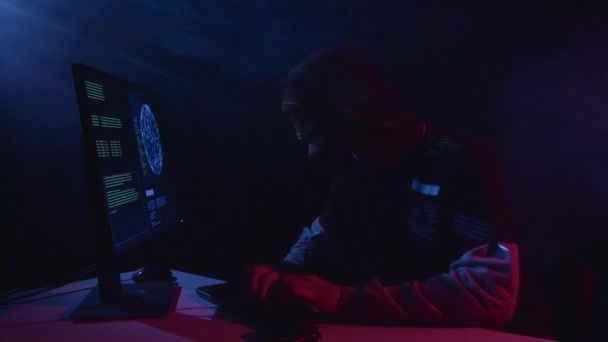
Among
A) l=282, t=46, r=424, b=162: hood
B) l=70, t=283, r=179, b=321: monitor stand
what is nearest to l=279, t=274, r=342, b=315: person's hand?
l=70, t=283, r=179, b=321: monitor stand

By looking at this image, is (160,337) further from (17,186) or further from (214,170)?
(214,170)

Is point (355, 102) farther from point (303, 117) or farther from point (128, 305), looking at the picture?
point (128, 305)

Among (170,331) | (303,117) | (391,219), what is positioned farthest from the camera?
(391,219)

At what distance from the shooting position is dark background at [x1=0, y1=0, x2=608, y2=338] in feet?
5.35

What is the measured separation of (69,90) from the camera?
5.61ft

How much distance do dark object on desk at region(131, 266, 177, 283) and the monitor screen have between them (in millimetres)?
154

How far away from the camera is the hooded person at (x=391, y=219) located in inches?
42.4

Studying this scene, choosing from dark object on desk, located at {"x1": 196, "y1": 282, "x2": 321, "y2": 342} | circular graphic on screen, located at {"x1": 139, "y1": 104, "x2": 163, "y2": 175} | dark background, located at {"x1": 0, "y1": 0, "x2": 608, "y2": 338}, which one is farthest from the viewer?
dark background, located at {"x1": 0, "y1": 0, "x2": 608, "y2": 338}

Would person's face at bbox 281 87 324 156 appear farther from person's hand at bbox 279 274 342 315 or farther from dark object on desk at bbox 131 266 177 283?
dark object on desk at bbox 131 266 177 283

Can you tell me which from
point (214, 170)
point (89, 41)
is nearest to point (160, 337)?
point (214, 170)

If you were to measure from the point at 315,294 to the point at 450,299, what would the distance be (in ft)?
1.03

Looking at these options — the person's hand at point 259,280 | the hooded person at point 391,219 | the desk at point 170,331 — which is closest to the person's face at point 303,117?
the hooded person at point 391,219

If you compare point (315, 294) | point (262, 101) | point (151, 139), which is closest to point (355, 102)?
point (315, 294)

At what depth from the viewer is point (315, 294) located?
110 cm
